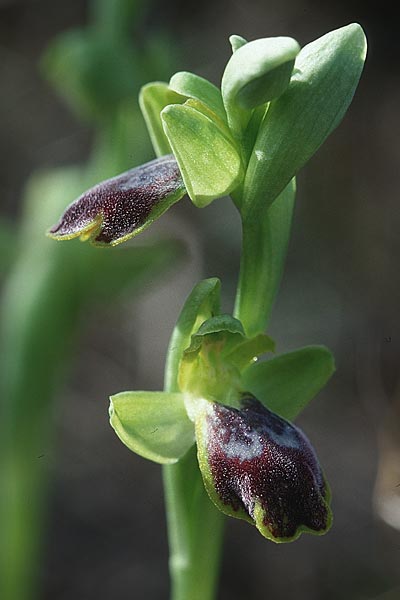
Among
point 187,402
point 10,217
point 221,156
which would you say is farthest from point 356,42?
point 10,217

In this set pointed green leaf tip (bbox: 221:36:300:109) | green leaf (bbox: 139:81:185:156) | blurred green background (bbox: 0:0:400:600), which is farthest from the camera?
blurred green background (bbox: 0:0:400:600)

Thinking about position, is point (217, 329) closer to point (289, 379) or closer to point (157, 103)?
point (289, 379)

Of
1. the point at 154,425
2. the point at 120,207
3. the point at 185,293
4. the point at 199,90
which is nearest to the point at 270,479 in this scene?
the point at 154,425

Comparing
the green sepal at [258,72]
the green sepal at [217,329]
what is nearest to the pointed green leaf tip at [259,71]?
the green sepal at [258,72]

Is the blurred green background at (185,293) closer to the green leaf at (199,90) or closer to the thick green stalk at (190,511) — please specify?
the thick green stalk at (190,511)

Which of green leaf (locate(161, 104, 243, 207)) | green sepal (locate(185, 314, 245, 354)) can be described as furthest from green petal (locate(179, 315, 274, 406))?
green leaf (locate(161, 104, 243, 207))

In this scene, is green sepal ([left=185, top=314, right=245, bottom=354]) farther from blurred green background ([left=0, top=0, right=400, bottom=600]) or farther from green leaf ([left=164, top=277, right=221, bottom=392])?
blurred green background ([left=0, top=0, right=400, bottom=600])
